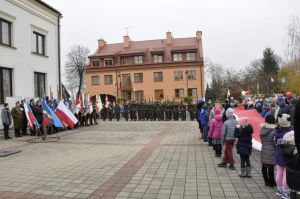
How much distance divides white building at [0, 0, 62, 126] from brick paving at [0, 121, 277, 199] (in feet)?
26.9

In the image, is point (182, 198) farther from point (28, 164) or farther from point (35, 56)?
point (35, 56)

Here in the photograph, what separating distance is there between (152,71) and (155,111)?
23.6 m

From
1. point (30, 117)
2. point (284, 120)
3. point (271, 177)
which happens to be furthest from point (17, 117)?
point (284, 120)

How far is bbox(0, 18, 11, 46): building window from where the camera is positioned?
18328 mm

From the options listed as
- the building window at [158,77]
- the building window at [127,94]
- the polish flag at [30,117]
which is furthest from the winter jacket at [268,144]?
the building window at [127,94]

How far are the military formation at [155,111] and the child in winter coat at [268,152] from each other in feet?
61.2

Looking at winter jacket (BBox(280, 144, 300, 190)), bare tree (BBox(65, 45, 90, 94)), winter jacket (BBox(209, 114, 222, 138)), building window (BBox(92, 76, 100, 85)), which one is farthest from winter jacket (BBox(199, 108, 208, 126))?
bare tree (BBox(65, 45, 90, 94))

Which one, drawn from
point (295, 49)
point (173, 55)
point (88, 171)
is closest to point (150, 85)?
point (173, 55)

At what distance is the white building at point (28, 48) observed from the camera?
18578mm

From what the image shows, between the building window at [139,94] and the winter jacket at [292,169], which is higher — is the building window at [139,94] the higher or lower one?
the higher one

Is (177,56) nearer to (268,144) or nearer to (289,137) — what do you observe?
(268,144)

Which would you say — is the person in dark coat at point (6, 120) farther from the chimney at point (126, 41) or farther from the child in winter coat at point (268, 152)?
the chimney at point (126, 41)

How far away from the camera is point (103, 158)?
9.62m

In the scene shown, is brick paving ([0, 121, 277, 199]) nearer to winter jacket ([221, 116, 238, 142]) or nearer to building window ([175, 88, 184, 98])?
winter jacket ([221, 116, 238, 142])
